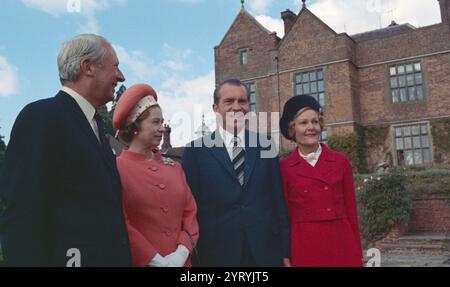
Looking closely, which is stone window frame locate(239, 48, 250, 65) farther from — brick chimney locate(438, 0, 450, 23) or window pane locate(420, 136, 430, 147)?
brick chimney locate(438, 0, 450, 23)

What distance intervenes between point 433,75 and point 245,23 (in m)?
9.89

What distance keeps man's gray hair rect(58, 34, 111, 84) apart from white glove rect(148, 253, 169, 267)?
1044 millimetres

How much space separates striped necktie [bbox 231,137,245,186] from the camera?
2852 millimetres

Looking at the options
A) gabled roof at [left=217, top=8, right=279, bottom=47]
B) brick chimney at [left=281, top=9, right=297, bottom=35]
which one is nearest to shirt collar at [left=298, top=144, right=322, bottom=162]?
gabled roof at [left=217, top=8, right=279, bottom=47]

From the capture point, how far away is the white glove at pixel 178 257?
7.58 ft

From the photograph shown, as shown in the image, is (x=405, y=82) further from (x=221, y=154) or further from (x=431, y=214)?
(x=221, y=154)

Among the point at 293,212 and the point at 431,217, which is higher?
the point at 293,212

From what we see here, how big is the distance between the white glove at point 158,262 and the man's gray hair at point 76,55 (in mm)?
1044

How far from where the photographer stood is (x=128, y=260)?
6.77 feet

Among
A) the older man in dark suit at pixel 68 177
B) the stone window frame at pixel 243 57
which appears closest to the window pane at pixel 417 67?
the stone window frame at pixel 243 57
